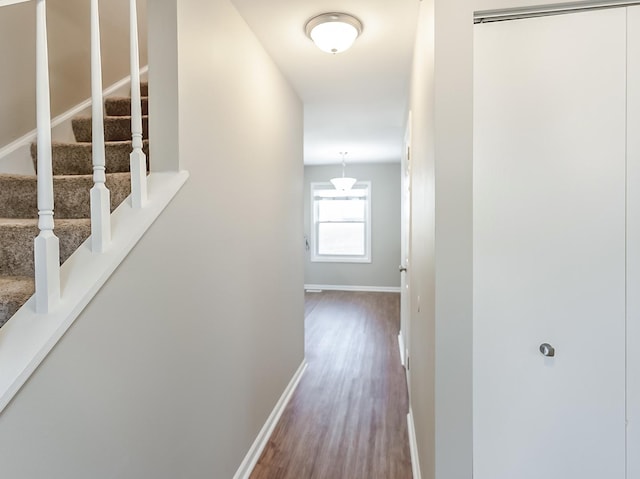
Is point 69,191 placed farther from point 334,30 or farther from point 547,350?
point 547,350

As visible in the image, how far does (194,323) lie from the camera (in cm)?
149

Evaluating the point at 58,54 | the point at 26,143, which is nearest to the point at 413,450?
the point at 26,143

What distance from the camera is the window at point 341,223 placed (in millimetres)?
7211

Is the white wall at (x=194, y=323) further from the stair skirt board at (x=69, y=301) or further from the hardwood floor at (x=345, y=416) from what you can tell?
the hardwood floor at (x=345, y=416)

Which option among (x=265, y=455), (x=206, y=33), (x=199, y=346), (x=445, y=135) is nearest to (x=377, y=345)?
(x=265, y=455)

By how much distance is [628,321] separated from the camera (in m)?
1.21

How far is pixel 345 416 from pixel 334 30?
2.50m

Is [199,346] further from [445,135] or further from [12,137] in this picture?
[12,137]

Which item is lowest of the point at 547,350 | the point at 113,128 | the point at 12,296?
the point at 547,350

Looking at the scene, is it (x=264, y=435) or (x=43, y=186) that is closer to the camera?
(x=43, y=186)

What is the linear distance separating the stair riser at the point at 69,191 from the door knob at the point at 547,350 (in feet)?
5.41

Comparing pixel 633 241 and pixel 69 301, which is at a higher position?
pixel 633 241

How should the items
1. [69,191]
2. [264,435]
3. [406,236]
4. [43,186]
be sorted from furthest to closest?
1. [406,236]
2. [264,435]
3. [69,191]
4. [43,186]

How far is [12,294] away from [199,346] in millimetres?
693
